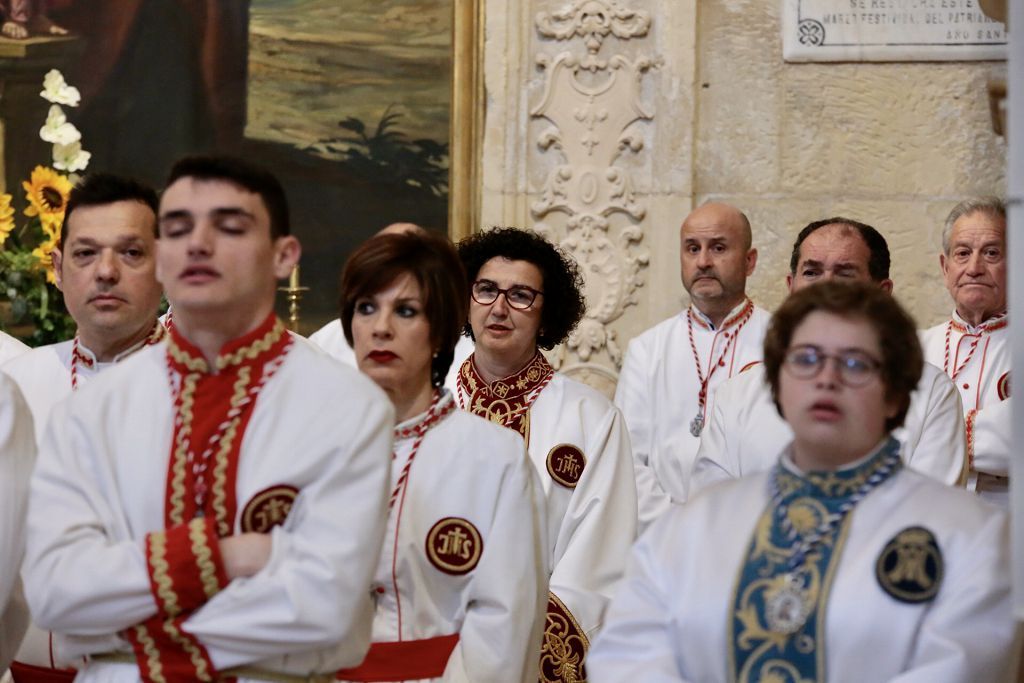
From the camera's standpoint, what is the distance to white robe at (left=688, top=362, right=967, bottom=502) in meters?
5.60

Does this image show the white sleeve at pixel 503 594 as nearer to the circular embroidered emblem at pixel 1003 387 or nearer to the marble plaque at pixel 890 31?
the circular embroidered emblem at pixel 1003 387

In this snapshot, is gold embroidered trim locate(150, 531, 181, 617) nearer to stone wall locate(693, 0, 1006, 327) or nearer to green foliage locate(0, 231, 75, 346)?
green foliage locate(0, 231, 75, 346)

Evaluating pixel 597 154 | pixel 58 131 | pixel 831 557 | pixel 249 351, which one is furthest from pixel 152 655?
pixel 597 154

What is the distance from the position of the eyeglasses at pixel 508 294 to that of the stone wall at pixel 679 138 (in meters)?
2.52

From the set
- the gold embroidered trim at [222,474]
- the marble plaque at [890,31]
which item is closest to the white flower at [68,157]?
the marble plaque at [890,31]

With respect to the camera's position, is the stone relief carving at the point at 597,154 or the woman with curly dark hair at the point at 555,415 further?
the stone relief carving at the point at 597,154

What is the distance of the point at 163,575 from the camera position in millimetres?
3270

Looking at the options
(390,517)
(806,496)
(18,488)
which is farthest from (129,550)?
(806,496)

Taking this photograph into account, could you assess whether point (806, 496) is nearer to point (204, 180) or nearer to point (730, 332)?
point (204, 180)

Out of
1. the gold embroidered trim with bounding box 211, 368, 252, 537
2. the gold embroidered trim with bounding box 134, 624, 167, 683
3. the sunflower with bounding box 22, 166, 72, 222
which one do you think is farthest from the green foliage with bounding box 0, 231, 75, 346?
the gold embroidered trim with bounding box 134, 624, 167, 683

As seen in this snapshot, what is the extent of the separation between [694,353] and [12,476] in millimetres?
3963

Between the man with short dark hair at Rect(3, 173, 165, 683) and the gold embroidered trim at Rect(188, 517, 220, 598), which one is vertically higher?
the man with short dark hair at Rect(3, 173, 165, 683)

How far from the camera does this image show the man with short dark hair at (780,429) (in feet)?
18.4

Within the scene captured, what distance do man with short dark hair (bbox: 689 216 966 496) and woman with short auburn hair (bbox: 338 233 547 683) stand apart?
4.49 feet
